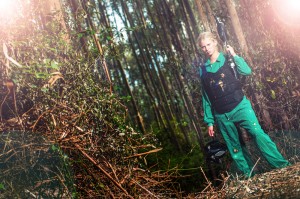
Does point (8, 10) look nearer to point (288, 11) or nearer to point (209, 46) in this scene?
point (209, 46)

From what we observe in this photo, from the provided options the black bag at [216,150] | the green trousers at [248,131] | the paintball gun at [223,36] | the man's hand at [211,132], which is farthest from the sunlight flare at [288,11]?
the black bag at [216,150]

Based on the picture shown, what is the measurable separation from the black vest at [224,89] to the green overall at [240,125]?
0.06 metres

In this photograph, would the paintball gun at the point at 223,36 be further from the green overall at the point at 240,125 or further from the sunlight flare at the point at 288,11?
the sunlight flare at the point at 288,11

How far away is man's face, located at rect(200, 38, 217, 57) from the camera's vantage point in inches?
200

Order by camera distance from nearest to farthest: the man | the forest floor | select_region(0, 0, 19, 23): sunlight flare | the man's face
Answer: the forest floor, select_region(0, 0, 19, 23): sunlight flare, the man, the man's face

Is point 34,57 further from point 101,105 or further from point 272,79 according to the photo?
point 272,79

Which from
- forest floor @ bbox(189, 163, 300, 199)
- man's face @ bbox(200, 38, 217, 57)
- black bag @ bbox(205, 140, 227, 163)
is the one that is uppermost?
man's face @ bbox(200, 38, 217, 57)

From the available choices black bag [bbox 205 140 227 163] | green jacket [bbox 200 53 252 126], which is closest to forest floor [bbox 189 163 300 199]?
black bag [bbox 205 140 227 163]

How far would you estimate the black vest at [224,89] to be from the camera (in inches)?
193

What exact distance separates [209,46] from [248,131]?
1359 millimetres

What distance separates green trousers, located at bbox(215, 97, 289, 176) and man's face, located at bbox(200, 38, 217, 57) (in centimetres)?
84

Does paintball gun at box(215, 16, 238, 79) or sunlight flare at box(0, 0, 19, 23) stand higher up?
sunlight flare at box(0, 0, 19, 23)

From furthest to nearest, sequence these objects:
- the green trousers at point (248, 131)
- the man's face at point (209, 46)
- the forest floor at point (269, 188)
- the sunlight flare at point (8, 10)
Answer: the man's face at point (209, 46) < the green trousers at point (248, 131) < the sunlight flare at point (8, 10) < the forest floor at point (269, 188)

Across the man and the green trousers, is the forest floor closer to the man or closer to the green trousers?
the green trousers
